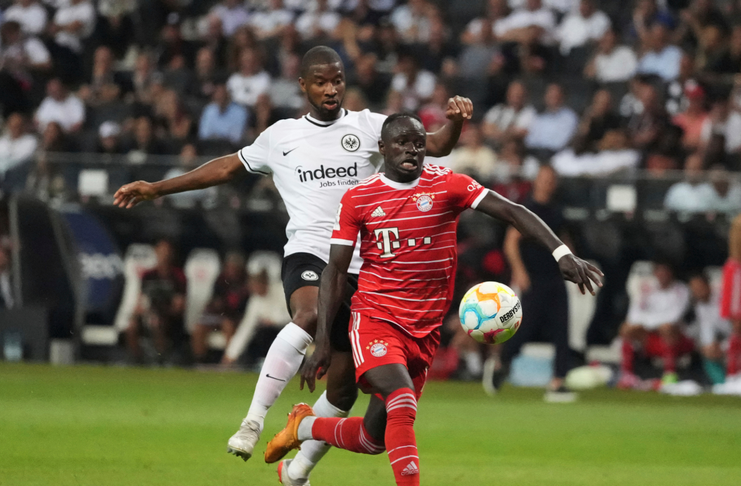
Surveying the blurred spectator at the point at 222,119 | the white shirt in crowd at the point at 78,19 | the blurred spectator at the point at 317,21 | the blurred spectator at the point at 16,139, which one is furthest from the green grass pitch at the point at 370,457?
the white shirt in crowd at the point at 78,19

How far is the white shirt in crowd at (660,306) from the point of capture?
1406cm

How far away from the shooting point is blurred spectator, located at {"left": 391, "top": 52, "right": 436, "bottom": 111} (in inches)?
658

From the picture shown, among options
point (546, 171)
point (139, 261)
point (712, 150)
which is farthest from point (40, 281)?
point (712, 150)

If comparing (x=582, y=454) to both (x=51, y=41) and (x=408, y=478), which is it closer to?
(x=408, y=478)

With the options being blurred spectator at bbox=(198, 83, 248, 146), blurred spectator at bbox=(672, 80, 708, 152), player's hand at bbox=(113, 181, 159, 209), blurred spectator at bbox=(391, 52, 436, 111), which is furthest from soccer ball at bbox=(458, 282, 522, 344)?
blurred spectator at bbox=(198, 83, 248, 146)

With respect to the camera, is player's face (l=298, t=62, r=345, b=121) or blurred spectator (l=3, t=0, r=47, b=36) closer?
player's face (l=298, t=62, r=345, b=121)

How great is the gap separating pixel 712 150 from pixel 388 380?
9471 mm

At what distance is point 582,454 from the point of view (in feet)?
29.1

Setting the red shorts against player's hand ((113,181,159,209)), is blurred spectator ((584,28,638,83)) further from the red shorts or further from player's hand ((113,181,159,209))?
the red shorts

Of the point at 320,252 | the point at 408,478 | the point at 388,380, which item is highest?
the point at 320,252

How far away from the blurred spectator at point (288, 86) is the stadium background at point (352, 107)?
0.04 meters

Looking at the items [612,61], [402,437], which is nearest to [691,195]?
Result: [612,61]

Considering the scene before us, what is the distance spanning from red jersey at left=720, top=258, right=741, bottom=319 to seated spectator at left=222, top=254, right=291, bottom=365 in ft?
17.6

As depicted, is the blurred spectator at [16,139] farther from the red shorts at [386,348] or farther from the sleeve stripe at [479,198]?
the sleeve stripe at [479,198]
